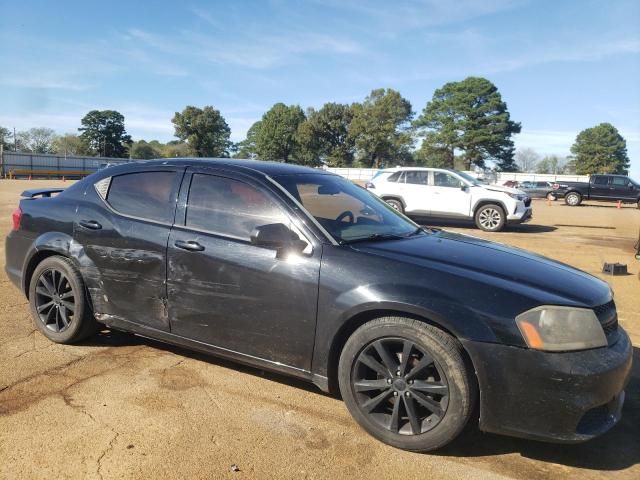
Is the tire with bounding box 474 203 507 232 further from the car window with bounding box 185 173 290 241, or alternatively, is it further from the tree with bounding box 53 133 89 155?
the tree with bounding box 53 133 89 155

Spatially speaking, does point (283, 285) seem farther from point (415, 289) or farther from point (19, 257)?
point (19, 257)

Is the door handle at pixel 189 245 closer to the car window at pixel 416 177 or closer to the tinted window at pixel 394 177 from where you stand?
the car window at pixel 416 177

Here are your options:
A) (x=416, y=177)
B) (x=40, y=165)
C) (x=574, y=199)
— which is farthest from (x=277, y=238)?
(x=40, y=165)

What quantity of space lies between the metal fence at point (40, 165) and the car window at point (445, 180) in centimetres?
3445

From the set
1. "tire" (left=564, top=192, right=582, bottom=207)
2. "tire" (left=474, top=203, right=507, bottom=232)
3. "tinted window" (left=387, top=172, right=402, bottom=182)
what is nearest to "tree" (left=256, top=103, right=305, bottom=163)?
"tire" (left=564, top=192, right=582, bottom=207)

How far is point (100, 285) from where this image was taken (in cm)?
386

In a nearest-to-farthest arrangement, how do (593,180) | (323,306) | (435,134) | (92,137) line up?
(323,306)
(593,180)
(435,134)
(92,137)

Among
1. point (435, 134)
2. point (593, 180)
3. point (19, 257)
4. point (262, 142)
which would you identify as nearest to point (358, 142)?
point (435, 134)

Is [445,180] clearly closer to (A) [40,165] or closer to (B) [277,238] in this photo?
(B) [277,238]

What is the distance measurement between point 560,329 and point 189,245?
233 centimetres

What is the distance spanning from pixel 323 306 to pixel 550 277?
53.0 inches

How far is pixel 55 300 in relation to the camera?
13.6ft

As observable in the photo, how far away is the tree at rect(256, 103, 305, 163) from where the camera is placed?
8031 cm

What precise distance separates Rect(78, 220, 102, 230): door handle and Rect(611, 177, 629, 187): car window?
30.4 metres
